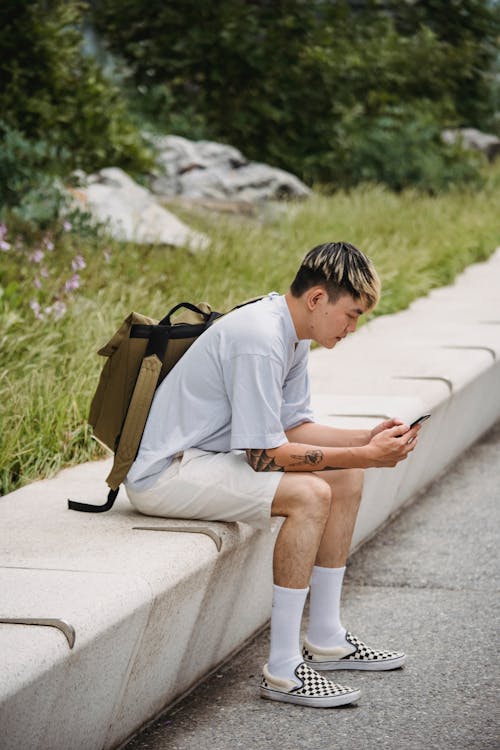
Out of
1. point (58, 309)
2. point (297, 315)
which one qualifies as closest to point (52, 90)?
point (58, 309)

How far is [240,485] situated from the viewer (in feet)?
12.4

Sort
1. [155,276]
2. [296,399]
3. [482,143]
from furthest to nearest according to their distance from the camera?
[482,143] < [155,276] < [296,399]

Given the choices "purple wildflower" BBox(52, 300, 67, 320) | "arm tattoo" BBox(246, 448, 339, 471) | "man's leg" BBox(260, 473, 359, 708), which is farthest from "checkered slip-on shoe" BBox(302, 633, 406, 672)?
"purple wildflower" BBox(52, 300, 67, 320)

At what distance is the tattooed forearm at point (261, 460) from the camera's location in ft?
12.3

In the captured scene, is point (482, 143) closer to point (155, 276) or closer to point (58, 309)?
point (155, 276)

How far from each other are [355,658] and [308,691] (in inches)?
→ 14.4

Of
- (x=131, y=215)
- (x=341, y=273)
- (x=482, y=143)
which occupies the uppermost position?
(x=341, y=273)

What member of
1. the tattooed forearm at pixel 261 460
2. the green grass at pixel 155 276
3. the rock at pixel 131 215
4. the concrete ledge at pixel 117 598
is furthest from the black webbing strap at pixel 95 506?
the rock at pixel 131 215

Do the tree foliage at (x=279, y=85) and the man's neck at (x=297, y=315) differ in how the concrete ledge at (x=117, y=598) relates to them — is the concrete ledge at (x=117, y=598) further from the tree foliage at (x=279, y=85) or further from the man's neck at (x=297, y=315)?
the tree foliage at (x=279, y=85)

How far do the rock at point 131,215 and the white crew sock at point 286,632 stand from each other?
5901 millimetres

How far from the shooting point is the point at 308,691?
12.0 feet

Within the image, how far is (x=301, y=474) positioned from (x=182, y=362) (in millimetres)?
514

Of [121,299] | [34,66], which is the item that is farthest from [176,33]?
[121,299]

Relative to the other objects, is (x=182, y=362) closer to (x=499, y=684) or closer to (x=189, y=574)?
(x=189, y=574)
